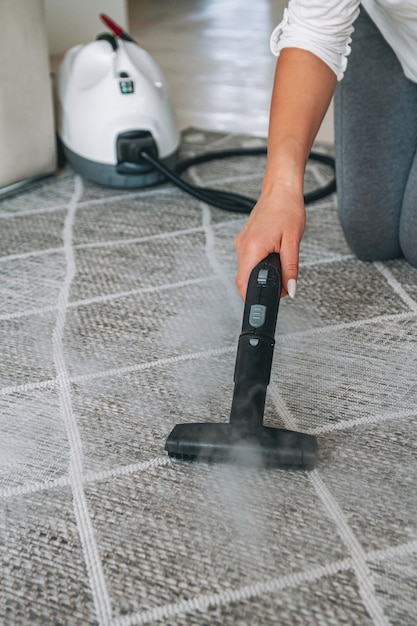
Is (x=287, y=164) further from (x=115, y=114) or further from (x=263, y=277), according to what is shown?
(x=115, y=114)

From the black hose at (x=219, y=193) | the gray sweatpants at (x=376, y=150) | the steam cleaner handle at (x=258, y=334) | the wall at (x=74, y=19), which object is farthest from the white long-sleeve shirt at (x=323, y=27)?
the wall at (x=74, y=19)

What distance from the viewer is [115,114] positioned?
1605 millimetres

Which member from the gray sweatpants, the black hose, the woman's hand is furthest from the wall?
the woman's hand

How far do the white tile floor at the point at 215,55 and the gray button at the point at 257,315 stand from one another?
4.11 ft

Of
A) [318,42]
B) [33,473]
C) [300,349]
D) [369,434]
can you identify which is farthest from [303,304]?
[33,473]

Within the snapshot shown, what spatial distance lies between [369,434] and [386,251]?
0.49 meters

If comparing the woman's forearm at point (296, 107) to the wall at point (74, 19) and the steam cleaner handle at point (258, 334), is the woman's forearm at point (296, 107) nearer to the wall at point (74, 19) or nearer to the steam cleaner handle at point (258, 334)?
the steam cleaner handle at point (258, 334)

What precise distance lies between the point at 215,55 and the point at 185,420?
2.35 m

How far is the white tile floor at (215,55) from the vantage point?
2207 millimetres

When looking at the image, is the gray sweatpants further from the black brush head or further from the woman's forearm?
the black brush head

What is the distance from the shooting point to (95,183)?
1.72 metres

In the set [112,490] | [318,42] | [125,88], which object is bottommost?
[112,490]

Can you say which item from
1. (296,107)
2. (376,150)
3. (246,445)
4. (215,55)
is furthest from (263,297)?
(215,55)

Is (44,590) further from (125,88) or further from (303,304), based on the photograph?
(125,88)
